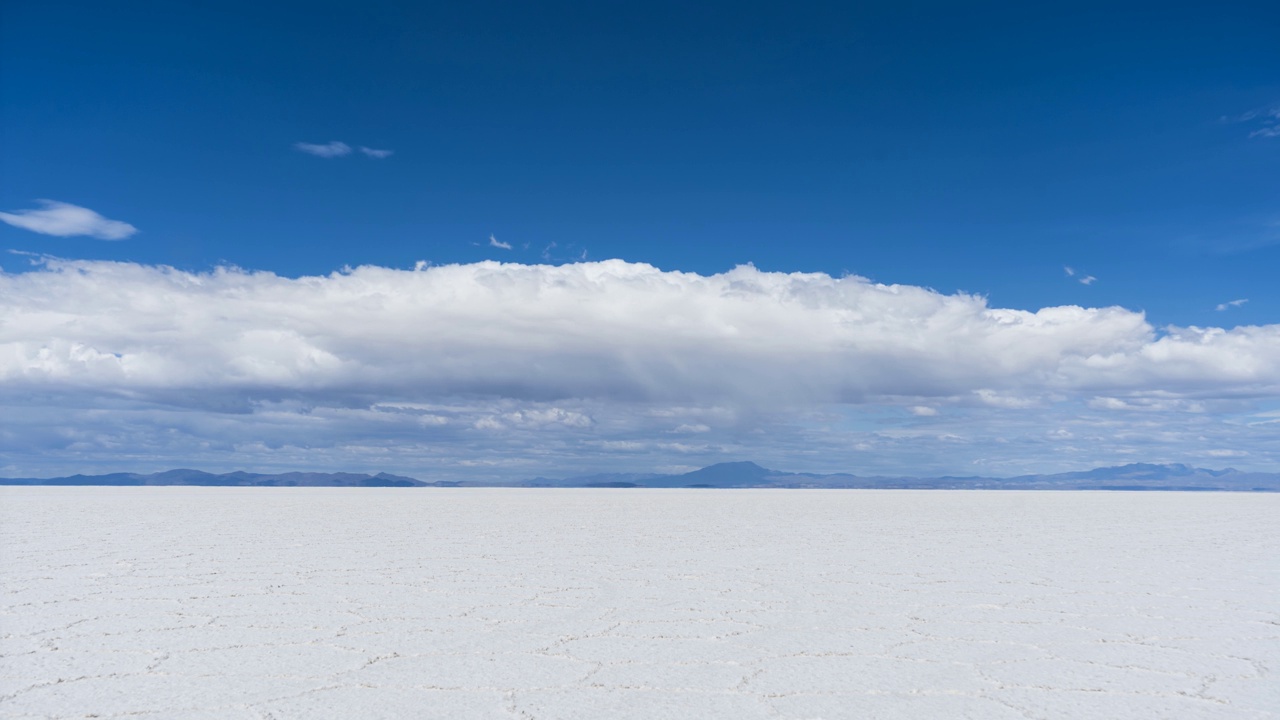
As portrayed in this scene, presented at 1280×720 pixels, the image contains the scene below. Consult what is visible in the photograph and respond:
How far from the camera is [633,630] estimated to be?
20.2 ft

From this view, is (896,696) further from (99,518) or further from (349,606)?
(99,518)

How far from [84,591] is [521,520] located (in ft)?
35.5

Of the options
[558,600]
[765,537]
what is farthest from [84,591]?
[765,537]

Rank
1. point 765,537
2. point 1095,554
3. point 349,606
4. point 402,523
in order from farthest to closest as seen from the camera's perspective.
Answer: point 402,523 → point 765,537 → point 1095,554 → point 349,606

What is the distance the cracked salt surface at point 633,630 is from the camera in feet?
14.6

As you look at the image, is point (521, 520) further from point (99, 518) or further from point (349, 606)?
point (349, 606)

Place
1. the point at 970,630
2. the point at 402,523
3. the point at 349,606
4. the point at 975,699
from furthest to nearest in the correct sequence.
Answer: the point at 402,523 → the point at 349,606 → the point at 970,630 → the point at 975,699

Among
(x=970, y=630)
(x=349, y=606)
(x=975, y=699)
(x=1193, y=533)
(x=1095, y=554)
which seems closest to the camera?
(x=975, y=699)

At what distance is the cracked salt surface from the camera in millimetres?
4441

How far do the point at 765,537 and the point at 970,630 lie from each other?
25.8 feet

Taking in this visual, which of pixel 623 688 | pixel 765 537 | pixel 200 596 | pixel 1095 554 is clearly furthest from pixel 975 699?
pixel 765 537

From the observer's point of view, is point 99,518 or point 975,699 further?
point 99,518

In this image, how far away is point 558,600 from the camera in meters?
7.43

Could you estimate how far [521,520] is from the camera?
59.6ft
